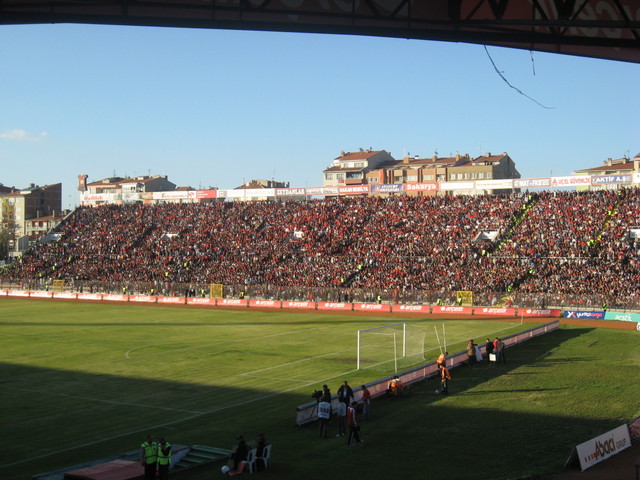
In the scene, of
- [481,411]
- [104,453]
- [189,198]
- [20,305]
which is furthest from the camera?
[189,198]

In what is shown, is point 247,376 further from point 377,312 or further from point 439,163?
point 439,163

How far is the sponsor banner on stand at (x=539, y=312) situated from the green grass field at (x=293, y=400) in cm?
629

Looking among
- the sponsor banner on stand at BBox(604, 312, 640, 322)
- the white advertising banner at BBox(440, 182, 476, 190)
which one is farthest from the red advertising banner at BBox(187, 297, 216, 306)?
the sponsor banner on stand at BBox(604, 312, 640, 322)

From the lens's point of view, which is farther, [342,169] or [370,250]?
[342,169]

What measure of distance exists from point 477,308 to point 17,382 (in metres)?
37.6

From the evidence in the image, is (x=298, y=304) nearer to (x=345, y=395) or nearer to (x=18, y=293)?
(x=18, y=293)

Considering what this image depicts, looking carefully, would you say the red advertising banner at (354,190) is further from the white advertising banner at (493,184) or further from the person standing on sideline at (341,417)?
the person standing on sideline at (341,417)

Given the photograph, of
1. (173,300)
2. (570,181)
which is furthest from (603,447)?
(570,181)

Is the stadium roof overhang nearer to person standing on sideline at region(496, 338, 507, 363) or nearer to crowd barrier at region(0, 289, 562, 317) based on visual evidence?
person standing on sideline at region(496, 338, 507, 363)

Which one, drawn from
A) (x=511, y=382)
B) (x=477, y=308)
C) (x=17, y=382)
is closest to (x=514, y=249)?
(x=477, y=308)

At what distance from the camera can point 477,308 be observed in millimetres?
57688

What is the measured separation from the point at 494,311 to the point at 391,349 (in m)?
22.2

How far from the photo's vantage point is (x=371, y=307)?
203ft

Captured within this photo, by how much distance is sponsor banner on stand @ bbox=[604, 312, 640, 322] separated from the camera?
50.3m
